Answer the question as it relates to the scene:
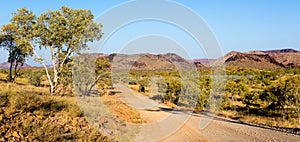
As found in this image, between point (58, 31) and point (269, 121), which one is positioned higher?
point (58, 31)

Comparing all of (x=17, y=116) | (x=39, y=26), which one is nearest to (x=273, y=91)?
(x=39, y=26)

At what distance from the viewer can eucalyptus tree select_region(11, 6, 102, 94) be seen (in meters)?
20.2

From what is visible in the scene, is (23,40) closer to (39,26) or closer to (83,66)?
(39,26)

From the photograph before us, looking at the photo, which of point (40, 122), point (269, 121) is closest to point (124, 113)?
point (40, 122)

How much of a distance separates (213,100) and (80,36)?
14.2 meters

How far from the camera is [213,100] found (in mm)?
26984

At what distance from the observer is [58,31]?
20.2 metres

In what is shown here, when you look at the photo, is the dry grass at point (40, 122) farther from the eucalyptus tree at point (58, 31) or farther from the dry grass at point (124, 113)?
the eucalyptus tree at point (58, 31)

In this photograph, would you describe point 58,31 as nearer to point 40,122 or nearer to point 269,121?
point 40,122

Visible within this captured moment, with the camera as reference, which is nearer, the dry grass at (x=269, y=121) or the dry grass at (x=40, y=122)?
the dry grass at (x=40, y=122)

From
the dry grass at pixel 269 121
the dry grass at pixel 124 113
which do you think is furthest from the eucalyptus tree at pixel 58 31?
the dry grass at pixel 269 121

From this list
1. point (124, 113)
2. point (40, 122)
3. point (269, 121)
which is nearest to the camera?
point (40, 122)

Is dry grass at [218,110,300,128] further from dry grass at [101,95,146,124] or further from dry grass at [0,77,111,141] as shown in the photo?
dry grass at [0,77,111,141]

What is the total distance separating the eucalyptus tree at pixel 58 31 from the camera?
66.3ft
